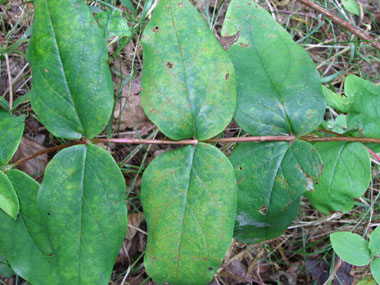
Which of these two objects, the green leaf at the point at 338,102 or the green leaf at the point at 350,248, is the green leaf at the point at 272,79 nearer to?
the green leaf at the point at 338,102

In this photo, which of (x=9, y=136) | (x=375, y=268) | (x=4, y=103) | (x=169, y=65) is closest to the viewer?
(x=169, y=65)

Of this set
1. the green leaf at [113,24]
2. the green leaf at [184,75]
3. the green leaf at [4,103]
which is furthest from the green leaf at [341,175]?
the green leaf at [4,103]

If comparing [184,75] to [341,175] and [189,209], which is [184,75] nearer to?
[189,209]

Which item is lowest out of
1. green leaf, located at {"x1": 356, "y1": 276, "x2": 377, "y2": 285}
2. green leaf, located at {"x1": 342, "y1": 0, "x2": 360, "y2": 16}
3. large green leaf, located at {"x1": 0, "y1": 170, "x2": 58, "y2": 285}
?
green leaf, located at {"x1": 356, "y1": 276, "x2": 377, "y2": 285}

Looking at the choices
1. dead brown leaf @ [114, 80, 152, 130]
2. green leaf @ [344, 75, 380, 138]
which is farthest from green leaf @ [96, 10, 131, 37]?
green leaf @ [344, 75, 380, 138]

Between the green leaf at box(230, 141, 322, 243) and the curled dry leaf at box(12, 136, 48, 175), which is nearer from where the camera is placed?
the green leaf at box(230, 141, 322, 243)

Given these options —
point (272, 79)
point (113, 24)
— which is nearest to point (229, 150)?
point (272, 79)

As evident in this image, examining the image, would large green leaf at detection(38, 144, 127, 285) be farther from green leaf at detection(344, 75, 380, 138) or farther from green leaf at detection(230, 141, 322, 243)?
green leaf at detection(344, 75, 380, 138)
